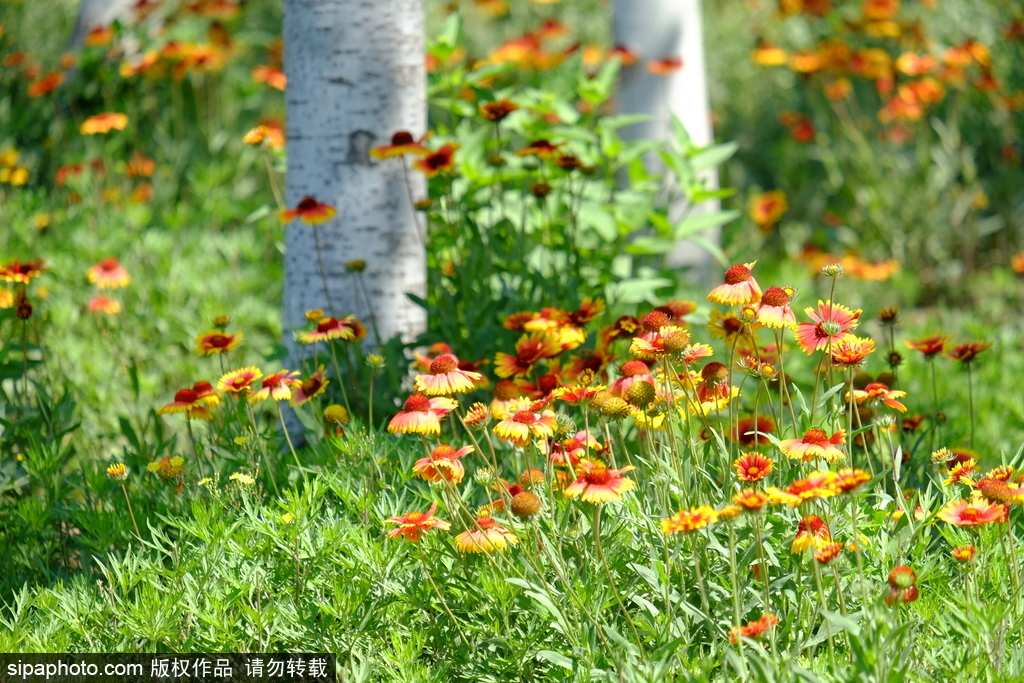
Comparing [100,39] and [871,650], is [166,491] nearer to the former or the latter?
[871,650]

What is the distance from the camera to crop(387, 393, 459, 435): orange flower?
6.01 ft

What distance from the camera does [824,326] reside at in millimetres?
1816

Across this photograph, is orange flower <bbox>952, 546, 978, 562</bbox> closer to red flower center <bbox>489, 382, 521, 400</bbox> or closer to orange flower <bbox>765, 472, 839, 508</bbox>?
orange flower <bbox>765, 472, 839, 508</bbox>

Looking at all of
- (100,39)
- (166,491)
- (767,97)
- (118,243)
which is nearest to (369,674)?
(166,491)

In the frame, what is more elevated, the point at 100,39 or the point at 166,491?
the point at 100,39

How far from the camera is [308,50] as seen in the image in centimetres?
302

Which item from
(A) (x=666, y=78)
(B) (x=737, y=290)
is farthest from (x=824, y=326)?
(A) (x=666, y=78)

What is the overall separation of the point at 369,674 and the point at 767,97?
638 cm

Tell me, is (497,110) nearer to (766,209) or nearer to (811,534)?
(811,534)

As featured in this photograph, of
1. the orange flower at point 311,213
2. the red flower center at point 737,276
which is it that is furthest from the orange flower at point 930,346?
the orange flower at point 311,213

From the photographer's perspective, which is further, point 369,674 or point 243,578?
point 243,578

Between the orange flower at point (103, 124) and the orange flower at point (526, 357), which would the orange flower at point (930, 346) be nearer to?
the orange flower at point (526, 357)

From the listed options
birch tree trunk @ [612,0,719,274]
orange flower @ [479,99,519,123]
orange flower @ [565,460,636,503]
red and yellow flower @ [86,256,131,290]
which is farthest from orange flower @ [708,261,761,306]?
birch tree trunk @ [612,0,719,274]

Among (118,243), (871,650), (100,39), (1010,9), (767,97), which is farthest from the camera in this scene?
(767,97)
